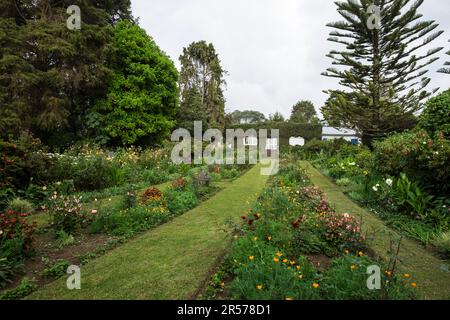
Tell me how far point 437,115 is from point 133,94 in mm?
13594

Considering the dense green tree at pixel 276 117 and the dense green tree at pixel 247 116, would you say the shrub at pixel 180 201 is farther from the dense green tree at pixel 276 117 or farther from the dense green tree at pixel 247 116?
the dense green tree at pixel 247 116

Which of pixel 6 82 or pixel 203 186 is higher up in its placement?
pixel 6 82

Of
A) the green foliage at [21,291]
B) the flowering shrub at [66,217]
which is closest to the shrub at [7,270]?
the green foliage at [21,291]

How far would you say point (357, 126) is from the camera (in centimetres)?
1386

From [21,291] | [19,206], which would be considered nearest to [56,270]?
[21,291]

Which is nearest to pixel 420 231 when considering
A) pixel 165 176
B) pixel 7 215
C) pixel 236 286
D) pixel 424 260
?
pixel 424 260

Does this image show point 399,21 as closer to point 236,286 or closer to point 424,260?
point 424,260

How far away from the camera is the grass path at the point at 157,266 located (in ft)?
8.84

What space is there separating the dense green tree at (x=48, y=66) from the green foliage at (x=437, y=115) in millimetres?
13805

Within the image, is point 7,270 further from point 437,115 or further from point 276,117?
point 276,117

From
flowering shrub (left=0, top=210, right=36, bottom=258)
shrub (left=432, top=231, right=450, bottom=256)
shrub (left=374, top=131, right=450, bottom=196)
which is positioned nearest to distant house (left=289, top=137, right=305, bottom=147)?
shrub (left=374, top=131, right=450, bottom=196)

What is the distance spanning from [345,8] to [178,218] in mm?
12573

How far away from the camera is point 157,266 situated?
3.27 meters
